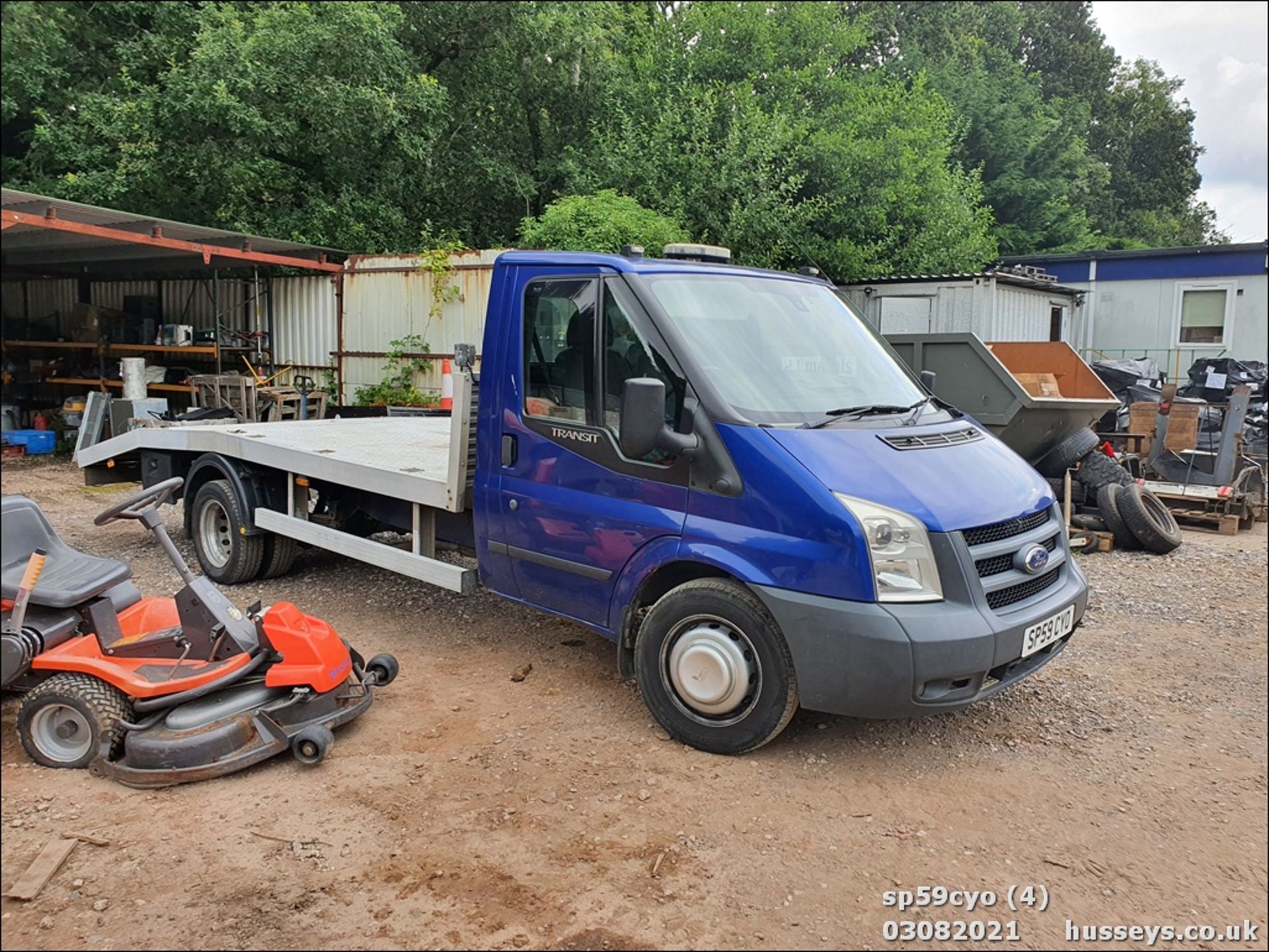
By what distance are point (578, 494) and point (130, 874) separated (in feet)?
7.74

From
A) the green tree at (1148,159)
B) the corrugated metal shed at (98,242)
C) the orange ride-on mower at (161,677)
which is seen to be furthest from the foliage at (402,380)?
the green tree at (1148,159)

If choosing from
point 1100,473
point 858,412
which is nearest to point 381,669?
point 858,412

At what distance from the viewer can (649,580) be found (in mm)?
4461

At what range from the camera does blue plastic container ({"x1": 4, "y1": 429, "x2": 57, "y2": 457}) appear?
2238mm

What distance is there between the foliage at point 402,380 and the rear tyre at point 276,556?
778 centimetres

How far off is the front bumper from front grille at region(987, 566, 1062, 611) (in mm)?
63

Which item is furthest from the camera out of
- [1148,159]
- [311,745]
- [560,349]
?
[1148,159]

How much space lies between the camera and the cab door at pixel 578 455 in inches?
173

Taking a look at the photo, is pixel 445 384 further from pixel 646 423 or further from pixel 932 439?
pixel 932 439

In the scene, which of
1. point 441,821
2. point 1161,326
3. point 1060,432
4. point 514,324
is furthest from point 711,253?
point 1161,326

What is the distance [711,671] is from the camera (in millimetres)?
4113

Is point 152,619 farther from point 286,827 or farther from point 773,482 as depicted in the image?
point 773,482

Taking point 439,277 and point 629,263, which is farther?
point 439,277

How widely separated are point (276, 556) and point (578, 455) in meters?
3.42
